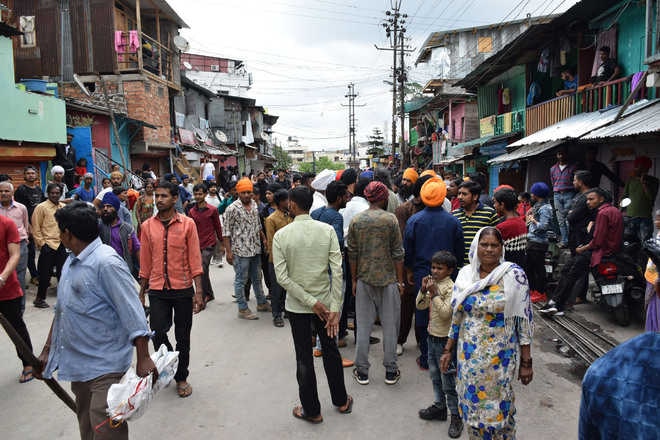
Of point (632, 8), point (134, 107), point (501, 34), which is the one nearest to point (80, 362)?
point (632, 8)

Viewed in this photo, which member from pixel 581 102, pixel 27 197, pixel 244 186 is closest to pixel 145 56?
pixel 27 197

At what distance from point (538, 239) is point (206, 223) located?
509cm

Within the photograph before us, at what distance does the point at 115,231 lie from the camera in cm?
640

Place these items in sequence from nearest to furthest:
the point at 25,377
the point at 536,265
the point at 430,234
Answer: the point at 430,234
the point at 25,377
the point at 536,265

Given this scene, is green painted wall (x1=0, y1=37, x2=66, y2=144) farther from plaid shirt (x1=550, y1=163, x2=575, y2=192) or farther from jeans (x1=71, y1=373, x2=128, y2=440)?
plaid shirt (x1=550, y1=163, x2=575, y2=192)

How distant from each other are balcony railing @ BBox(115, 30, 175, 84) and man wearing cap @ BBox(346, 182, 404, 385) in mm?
16597

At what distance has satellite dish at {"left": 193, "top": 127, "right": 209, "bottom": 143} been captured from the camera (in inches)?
1062

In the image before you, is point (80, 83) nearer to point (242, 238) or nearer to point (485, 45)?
point (242, 238)

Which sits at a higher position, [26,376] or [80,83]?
[80,83]

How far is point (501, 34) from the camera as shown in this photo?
1293 inches

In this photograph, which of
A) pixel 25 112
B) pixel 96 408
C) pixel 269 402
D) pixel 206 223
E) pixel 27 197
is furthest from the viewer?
pixel 25 112

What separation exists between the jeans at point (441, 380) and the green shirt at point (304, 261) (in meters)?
0.82

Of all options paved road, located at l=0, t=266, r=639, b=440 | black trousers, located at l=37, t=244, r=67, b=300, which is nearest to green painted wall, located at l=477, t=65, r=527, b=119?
paved road, located at l=0, t=266, r=639, b=440

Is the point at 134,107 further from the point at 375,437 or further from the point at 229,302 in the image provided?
the point at 375,437
